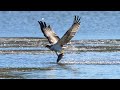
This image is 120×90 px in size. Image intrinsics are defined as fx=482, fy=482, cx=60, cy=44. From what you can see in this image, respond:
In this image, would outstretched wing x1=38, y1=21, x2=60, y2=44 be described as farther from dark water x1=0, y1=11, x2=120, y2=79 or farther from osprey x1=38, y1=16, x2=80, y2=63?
dark water x1=0, y1=11, x2=120, y2=79

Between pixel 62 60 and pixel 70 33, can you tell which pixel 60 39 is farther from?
pixel 62 60

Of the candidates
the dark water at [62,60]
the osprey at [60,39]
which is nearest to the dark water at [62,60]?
the dark water at [62,60]

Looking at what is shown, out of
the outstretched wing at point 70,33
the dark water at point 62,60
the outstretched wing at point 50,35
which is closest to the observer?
the dark water at point 62,60

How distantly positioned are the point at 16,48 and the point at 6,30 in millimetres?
6537

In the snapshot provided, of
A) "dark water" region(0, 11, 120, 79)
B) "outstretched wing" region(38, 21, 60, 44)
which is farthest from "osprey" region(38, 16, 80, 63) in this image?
"dark water" region(0, 11, 120, 79)

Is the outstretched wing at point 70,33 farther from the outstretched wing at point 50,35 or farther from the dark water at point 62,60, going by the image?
the dark water at point 62,60

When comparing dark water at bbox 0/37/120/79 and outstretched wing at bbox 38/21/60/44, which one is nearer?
dark water at bbox 0/37/120/79

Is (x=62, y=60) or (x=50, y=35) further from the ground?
(x=50, y=35)

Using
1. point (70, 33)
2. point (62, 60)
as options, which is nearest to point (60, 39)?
point (70, 33)

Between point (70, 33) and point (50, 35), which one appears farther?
point (50, 35)
